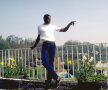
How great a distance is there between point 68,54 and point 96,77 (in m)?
1.43

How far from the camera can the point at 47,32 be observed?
3871 millimetres

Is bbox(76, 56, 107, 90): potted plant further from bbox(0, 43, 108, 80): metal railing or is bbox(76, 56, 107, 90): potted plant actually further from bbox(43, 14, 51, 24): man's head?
bbox(43, 14, 51, 24): man's head

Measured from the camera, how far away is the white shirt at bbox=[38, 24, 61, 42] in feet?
→ 12.6

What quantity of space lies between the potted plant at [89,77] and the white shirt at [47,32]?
929 millimetres

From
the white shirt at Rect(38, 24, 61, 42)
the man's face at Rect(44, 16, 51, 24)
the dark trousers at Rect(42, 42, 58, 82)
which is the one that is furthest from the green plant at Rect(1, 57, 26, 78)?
the man's face at Rect(44, 16, 51, 24)

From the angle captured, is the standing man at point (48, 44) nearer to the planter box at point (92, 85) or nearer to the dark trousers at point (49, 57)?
the dark trousers at point (49, 57)

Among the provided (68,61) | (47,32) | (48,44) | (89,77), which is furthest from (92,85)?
(68,61)

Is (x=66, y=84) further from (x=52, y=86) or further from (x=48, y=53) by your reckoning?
(x=48, y=53)

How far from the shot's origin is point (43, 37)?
386 cm

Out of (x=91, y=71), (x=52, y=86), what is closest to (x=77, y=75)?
(x=91, y=71)

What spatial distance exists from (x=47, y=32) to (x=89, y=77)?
1257 mm

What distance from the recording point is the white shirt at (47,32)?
3849 millimetres

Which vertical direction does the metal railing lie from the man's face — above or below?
below

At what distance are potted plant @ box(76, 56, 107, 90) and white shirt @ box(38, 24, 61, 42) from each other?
93cm
